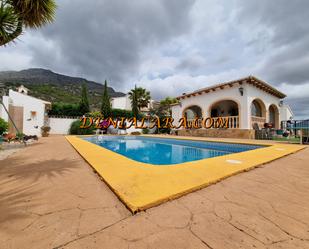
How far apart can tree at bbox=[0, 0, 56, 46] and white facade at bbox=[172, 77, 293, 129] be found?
536 inches

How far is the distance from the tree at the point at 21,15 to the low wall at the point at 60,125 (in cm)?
1767

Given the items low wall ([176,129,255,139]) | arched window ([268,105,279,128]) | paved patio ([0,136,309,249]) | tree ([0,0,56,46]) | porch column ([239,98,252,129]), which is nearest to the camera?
paved patio ([0,136,309,249])

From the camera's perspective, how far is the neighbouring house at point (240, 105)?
12992 mm

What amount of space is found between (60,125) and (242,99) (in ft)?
73.0

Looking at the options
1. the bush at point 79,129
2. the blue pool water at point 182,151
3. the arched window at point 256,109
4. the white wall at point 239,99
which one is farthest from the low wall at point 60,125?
the arched window at point 256,109

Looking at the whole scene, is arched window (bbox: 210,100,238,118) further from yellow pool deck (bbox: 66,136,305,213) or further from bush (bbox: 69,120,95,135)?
yellow pool deck (bbox: 66,136,305,213)

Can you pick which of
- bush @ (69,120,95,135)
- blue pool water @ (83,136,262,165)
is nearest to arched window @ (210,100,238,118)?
blue pool water @ (83,136,262,165)

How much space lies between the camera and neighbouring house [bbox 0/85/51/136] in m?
13.0

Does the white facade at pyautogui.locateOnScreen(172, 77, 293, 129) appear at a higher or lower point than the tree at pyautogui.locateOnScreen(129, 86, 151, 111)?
lower

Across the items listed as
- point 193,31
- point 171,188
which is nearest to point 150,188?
point 171,188

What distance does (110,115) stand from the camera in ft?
83.8

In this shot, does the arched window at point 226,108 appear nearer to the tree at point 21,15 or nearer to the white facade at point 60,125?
the tree at point 21,15

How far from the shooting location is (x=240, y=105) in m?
13.3

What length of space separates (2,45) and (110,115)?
839 inches
